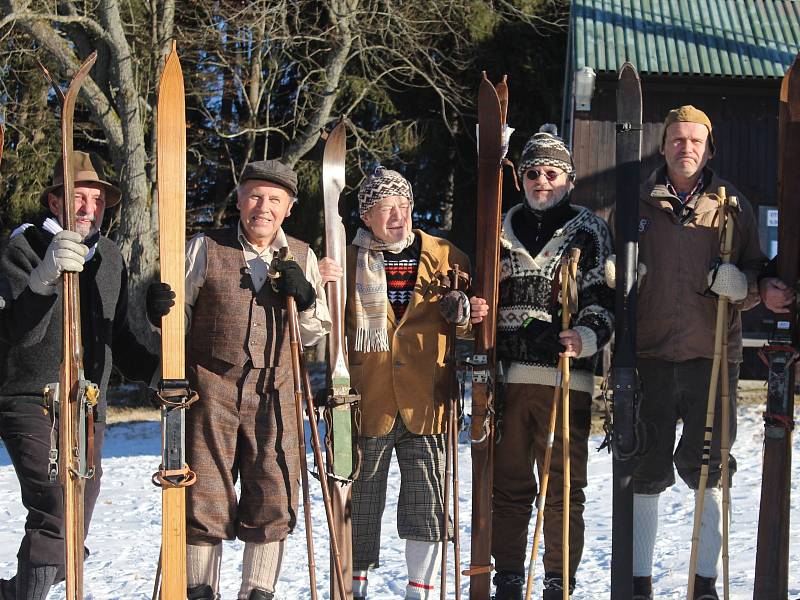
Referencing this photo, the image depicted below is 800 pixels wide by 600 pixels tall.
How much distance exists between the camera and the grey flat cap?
2.93 metres

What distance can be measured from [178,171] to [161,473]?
1043 millimetres

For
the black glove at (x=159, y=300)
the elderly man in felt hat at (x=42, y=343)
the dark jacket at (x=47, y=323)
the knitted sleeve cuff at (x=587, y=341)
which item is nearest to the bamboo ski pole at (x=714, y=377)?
the knitted sleeve cuff at (x=587, y=341)

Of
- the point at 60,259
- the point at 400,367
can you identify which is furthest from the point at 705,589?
the point at 60,259

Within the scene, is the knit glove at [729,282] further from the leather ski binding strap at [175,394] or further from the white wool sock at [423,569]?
the leather ski binding strap at [175,394]

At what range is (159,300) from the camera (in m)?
2.77

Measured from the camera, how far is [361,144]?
11484mm

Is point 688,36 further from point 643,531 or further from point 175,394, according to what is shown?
point 175,394

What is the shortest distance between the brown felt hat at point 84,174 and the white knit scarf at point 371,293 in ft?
3.03

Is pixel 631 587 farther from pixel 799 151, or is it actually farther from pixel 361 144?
pixel 361 144

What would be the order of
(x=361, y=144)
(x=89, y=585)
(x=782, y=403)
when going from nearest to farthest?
(x=782, y=403), (x=89, y=585), (x=361, y=144)

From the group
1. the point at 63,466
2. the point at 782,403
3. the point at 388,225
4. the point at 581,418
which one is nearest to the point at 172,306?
the point at 63,466

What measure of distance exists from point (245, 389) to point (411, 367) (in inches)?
23.9

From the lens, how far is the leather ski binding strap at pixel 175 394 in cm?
279

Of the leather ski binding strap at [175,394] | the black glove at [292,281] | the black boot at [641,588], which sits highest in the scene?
the black glove at [292,281]
